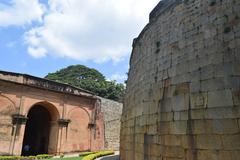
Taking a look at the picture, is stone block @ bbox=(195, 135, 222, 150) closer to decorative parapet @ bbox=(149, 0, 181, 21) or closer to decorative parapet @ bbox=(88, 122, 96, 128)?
decorative parapet @ bbox=(149, 0, 181, 21)

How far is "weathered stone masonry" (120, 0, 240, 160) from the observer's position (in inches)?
206

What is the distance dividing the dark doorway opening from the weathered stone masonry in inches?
562

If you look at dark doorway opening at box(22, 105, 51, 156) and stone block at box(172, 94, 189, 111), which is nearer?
stone block at box(172, 94, 189, 111)

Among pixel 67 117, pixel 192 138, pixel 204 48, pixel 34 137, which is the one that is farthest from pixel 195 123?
pixel 34 137

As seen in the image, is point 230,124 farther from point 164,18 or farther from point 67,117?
point 67,117

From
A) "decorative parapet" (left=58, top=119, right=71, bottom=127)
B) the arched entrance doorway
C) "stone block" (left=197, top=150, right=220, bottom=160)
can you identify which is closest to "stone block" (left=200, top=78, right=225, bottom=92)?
"stone block" (left=197, top=150, right=220, bottom=160)

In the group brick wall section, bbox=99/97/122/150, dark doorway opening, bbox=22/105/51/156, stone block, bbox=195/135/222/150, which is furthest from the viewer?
brick wall section, bbox=99/97/122/150

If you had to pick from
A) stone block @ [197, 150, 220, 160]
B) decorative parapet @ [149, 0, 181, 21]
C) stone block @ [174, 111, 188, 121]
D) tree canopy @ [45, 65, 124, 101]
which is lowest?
stone block @ [197, 150, 220, 160]

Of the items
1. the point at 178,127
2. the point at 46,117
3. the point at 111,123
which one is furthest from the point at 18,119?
the point at 178,127

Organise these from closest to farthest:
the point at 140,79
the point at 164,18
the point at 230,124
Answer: the point at 230,124 < the point at 164,18 < the point at 140,79

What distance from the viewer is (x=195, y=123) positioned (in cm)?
562

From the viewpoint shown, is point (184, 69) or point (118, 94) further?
point (118, 94)

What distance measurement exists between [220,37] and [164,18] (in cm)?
252

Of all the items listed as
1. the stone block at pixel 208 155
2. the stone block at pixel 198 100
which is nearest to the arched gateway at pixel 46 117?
the stone block at pixel 198 100
